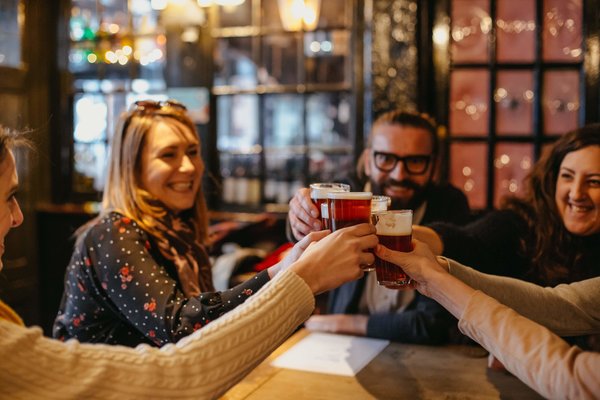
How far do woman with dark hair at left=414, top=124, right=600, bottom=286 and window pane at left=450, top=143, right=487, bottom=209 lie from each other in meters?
1.61

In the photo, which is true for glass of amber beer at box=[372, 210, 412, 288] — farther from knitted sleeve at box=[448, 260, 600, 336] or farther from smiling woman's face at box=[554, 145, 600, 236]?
smiling woman's face at box=[554, 145, 600, 236]

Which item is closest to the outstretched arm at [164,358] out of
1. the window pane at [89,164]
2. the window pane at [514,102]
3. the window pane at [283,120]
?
the window pane at [514,102]

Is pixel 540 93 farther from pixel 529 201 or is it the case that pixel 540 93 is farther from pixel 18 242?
pixel 18 242

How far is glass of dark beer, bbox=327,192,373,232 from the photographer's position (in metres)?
1.67

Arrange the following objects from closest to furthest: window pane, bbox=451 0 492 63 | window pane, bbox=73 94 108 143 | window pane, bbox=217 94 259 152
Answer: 1. window pane, bbox=451 0 492 63
2. window pane, bbox=217 94 259 152
3. window pane, bbox=73 94 108 143

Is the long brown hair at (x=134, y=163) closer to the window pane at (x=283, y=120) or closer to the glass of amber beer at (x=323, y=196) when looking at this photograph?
the glass of amber beer at (x=323, y=196)

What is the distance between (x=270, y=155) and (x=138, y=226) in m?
2.69

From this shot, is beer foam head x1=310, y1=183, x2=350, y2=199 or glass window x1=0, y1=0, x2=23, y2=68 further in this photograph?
glass window x1=0, y1=0, x2=23, y2=68

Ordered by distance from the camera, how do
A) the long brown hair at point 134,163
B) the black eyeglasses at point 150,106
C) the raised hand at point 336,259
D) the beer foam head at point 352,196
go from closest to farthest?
the raised hand at point 336,259 → the beer foam head at point 352,196 → the long brown hair at point 134,163 → the black eyeglasses at point 150,106

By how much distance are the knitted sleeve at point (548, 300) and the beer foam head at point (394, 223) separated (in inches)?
9.1

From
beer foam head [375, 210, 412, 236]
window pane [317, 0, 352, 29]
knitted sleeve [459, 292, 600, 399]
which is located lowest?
knitted sleeve [459, 292, 600, 399]

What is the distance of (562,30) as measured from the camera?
13.0ft

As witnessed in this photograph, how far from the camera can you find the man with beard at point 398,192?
250cm

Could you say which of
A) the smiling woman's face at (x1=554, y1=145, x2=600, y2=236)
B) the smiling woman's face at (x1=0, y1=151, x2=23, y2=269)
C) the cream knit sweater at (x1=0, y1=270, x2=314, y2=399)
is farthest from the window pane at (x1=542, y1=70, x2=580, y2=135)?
the smiling woman's face at (x1=0, y1=151, x2=23, y2=269)
